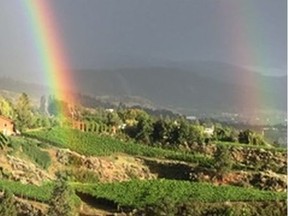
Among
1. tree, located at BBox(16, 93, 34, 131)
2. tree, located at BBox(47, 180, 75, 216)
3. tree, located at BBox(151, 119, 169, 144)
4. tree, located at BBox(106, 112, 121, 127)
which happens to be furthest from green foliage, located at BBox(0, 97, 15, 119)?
tree, located at BBox(47, 180, 75, 216)

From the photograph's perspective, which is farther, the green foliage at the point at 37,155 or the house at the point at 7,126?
the house at the point at 7,126

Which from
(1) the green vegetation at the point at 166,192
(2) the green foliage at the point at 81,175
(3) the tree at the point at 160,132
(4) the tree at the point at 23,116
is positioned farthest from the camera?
(4) the tree at the point at 23,116

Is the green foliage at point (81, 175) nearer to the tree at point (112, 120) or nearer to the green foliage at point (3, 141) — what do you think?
the green foliage at point (3, 141)

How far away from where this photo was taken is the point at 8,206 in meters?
7.38

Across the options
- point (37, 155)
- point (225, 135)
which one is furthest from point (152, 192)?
point (225, 135)

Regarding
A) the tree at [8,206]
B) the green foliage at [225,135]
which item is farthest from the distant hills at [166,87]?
the tree at [8,206]

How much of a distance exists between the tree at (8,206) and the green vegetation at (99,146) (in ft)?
12.0

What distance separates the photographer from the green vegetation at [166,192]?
340 inches

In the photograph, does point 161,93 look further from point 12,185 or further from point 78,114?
point 12,185

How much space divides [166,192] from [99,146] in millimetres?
2800

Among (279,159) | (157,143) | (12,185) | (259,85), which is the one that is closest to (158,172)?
(157,143)

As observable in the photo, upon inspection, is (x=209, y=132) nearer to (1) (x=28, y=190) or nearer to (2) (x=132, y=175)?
(2) (x=132, y=175)

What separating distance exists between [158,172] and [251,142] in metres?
2.51

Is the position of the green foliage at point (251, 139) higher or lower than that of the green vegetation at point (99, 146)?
higher
